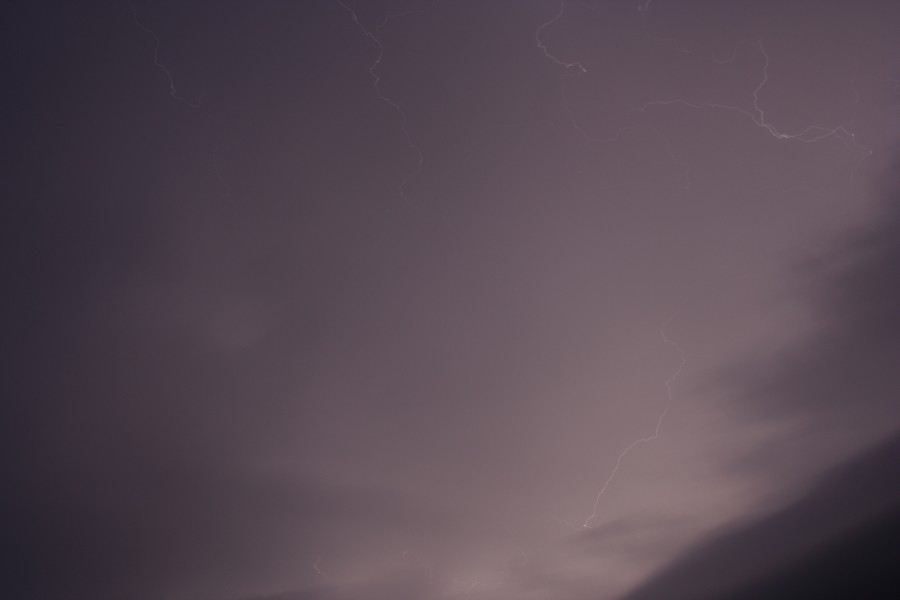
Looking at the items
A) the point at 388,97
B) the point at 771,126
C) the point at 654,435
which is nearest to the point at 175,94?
the point at 388,97

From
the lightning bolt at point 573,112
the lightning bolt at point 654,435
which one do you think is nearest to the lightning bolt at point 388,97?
the lightning bolt at point 573,112

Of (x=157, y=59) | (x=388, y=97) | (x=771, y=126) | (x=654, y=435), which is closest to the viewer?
(x=157, y=59)

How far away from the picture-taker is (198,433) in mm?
→ 3311

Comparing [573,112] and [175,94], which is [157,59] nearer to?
[175,94]

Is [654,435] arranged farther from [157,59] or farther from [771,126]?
[157,59]

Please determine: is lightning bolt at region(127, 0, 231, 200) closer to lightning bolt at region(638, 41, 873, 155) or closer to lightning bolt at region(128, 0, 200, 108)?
lightning bolt at region(128, 0, 200, 108)

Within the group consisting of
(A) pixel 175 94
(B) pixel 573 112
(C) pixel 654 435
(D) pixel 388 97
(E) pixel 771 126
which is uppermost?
(A) pixel 175 94

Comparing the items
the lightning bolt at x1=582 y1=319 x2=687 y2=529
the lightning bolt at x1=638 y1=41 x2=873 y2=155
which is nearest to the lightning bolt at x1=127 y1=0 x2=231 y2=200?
the lightning bolt at x1=638 y1=41 x2=873 y2=155

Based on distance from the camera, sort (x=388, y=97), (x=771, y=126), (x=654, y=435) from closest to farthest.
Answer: (x=388, y=97), (x=771, y=126), (x=654, y=435)

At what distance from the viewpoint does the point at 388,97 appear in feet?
9.07

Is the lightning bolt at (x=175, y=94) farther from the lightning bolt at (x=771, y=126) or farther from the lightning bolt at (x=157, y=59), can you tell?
the lightning bolt at (x=771, y=126)

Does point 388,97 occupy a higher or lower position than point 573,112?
higher

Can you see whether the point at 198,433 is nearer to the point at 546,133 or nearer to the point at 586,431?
the point at 586,431

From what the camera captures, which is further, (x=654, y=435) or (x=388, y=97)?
(x=654, y=435)
